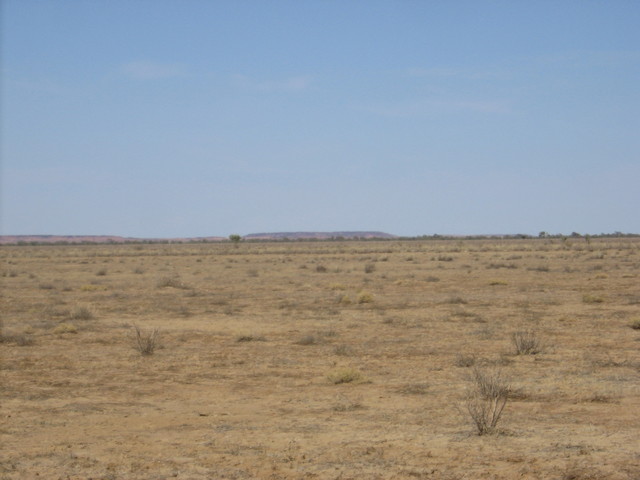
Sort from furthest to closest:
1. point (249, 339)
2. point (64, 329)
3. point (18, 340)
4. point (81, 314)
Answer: point (81, 314) < point (64, 329) < point (249, 339) < point (18, 340)

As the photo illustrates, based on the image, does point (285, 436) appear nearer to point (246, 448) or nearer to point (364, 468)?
point (246, 448)

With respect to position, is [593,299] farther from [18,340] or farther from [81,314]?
[18,340]

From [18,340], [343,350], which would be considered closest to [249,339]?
[343,350]

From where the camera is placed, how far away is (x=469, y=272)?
47.3 meters

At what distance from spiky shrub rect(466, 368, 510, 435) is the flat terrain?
0.13 meters

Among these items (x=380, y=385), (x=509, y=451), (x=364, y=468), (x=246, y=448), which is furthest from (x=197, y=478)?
(x=380, y=385)

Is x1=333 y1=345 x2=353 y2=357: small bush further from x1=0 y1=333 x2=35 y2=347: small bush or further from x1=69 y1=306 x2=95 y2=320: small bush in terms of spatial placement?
x1=69 y1=306 x2=95 y2=320: small bush

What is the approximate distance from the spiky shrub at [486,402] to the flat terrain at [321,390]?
0.13 m

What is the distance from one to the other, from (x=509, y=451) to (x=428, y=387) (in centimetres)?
433

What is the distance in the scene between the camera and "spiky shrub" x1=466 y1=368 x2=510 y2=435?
995cm

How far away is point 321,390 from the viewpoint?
13.6 metres

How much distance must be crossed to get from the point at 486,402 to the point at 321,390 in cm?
355

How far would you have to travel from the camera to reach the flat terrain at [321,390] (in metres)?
9.03

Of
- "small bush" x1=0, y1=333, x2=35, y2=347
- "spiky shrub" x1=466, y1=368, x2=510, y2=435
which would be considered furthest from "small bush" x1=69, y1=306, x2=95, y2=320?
"spiky shrub" x1=466, y1=368, x2=510, y2=435
